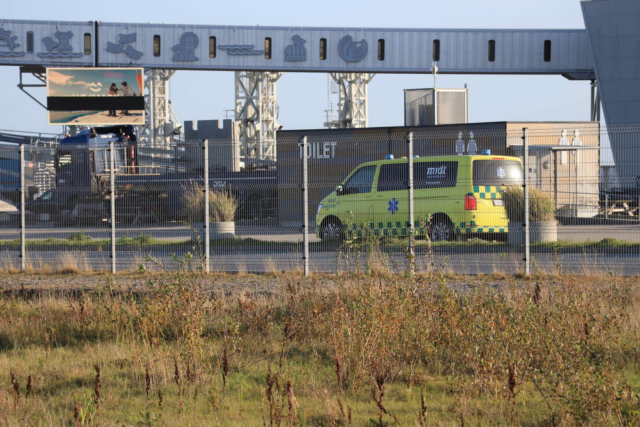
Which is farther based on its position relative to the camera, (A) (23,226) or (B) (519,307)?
(A) (23,226)

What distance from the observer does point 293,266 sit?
12.9 m

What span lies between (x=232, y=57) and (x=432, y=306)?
120 ft

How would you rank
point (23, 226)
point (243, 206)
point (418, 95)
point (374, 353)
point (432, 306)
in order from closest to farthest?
point (374, 353)
point (432, 306)
point (243, 206)
point (23, 226)
point (418, 95)

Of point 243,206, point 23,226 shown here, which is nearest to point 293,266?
point 243,206

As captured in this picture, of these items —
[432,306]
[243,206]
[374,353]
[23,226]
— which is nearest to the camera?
[374,353]

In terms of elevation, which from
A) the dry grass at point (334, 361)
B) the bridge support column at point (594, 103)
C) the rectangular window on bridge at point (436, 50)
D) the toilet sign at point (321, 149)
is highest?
the rectangular window on bridge at point (436, 50)

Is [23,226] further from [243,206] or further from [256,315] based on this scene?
[256,315]

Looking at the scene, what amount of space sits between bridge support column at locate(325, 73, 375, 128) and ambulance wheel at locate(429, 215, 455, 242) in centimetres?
3407

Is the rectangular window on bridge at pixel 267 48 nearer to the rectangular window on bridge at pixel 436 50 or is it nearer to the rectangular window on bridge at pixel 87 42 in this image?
the rectangular window on bridge at pixel 436 50

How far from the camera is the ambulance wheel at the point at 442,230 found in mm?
13006

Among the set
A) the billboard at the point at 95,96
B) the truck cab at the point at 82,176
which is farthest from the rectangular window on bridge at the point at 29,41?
the truck cab at the point at 82,176

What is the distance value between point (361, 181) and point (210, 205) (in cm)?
339

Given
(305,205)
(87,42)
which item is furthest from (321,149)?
(87,42)

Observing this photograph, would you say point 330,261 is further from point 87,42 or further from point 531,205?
point 87,42
